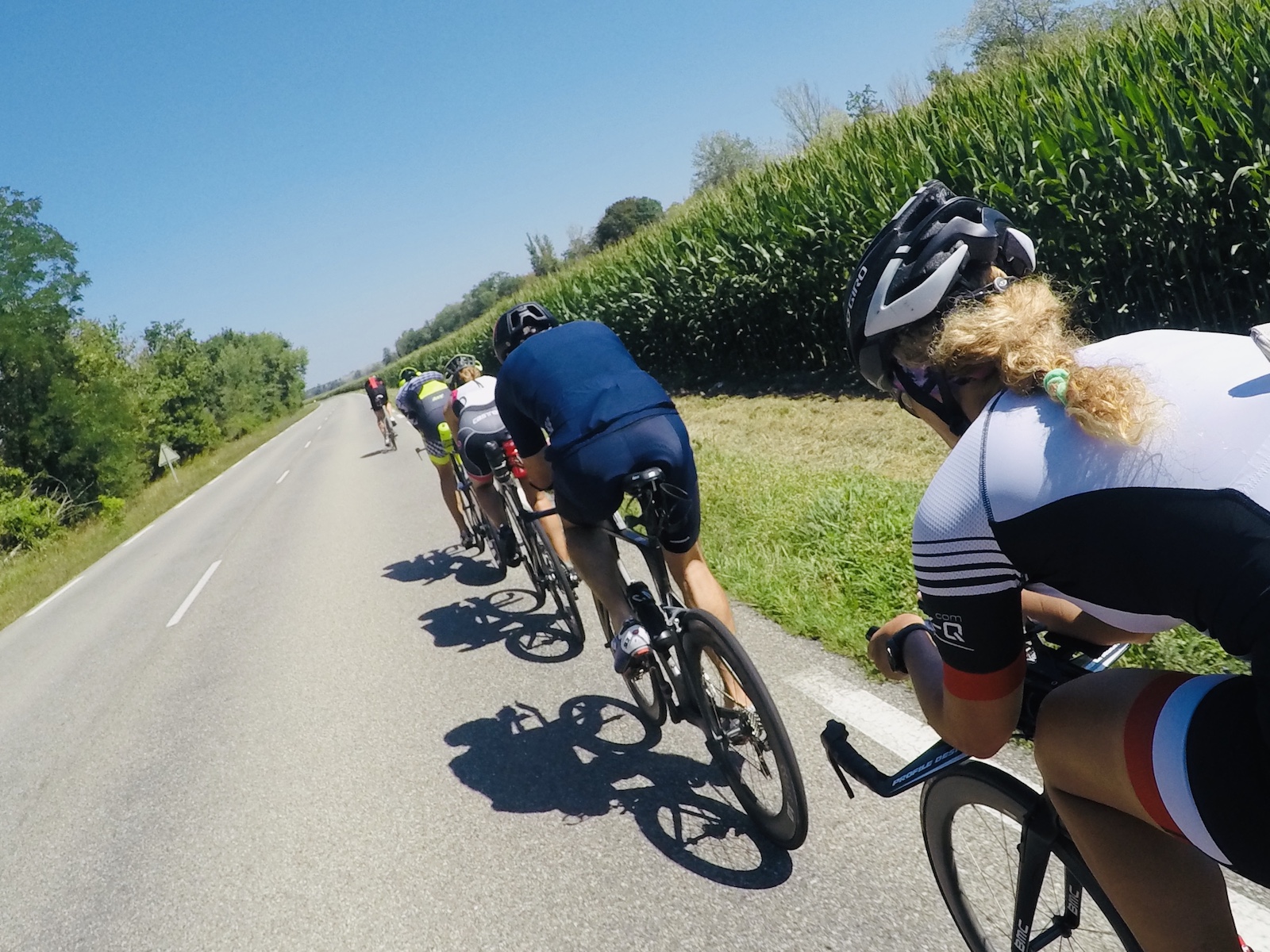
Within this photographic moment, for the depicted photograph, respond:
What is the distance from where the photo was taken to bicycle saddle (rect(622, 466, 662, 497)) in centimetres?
331

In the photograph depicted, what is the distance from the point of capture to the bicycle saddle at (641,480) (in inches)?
130

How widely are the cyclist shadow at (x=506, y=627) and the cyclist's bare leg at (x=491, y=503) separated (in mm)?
637

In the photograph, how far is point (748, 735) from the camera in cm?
310

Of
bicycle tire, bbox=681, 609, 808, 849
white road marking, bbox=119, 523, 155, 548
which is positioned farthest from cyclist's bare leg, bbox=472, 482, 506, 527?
Result: white road marking, bbox=119, 523, 155, 548

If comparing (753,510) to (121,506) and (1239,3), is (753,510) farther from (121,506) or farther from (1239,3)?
(121,506)

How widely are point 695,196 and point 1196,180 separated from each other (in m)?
12.5

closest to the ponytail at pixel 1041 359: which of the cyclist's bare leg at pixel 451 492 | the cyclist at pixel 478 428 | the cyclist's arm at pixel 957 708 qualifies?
the cyclist's arm at pixel 957 708

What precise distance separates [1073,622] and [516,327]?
277 centimetres

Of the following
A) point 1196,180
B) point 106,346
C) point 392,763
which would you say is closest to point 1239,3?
point 1196,180

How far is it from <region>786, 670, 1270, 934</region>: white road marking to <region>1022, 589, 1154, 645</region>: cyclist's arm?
1.15m

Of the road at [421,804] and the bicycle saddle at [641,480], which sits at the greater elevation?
the bicycle saddle at [641,480]

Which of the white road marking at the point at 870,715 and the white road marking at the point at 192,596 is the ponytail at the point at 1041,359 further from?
the white road marking at the point at 192,596

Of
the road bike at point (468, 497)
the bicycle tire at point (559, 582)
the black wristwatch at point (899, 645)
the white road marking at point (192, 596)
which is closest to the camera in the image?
the black wristwatch at point (899, 645)

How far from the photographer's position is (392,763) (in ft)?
15.1
